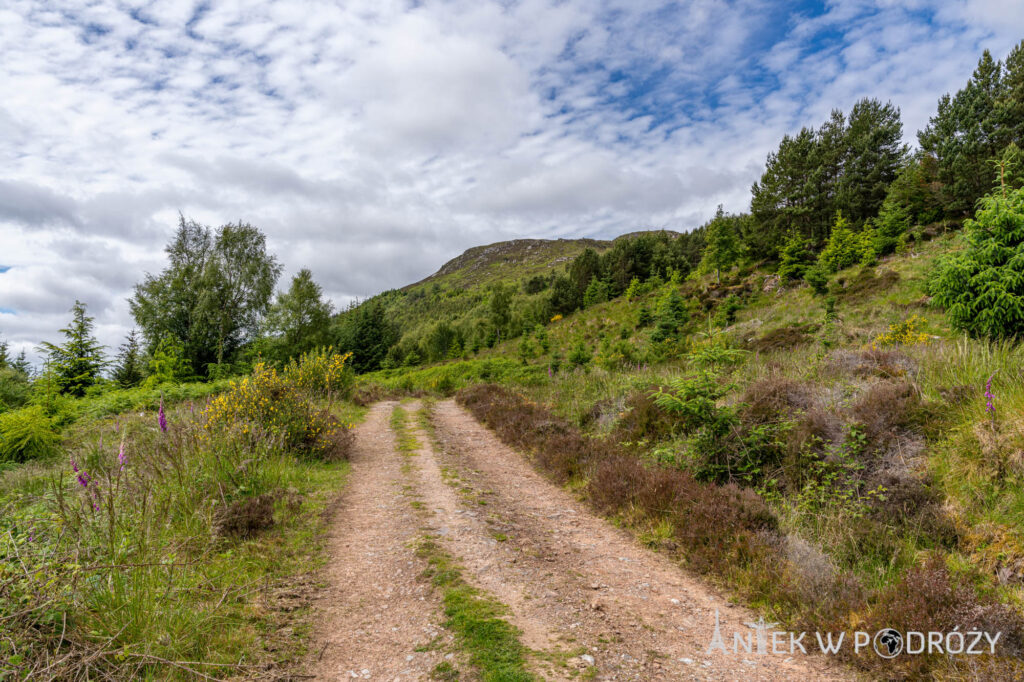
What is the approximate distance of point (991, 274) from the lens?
22.0 ft

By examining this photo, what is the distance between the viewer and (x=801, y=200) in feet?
125

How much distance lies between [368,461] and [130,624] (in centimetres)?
713

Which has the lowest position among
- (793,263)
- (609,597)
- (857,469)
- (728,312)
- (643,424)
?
(609,597)

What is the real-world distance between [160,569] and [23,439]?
981cm

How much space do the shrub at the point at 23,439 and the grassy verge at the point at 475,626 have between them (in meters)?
10.1

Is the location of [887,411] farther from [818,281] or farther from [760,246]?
[760,246]

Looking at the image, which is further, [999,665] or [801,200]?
[801,200]

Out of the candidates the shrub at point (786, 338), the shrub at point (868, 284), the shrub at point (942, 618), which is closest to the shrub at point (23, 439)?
the shrub at point (942, 618)

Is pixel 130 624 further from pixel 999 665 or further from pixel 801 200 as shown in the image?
pixel 801 200

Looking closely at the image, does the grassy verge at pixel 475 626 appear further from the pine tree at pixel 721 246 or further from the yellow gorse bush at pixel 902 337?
the pine tree at pixel 721 246

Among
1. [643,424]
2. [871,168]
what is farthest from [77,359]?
→ [871,168]

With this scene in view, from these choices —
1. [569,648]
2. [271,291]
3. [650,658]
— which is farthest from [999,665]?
[271,291]

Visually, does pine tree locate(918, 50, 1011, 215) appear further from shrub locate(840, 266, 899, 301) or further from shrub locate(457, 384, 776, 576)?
shrub locate(457, 384, 776, 576)

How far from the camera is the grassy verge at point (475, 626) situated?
3.11 m
